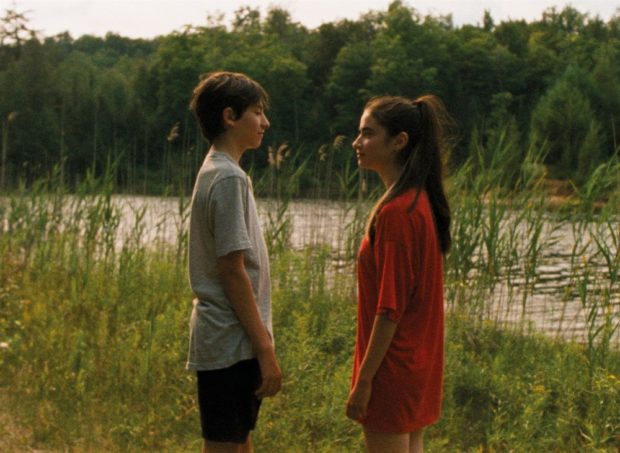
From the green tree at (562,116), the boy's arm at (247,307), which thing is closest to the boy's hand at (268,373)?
the boy's arm at (247,307)

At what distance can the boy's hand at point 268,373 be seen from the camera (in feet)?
7.79

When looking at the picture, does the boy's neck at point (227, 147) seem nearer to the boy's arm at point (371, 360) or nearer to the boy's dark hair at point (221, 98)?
the boy's dark hair at point (221, 98)

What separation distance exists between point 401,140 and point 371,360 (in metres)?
0.54

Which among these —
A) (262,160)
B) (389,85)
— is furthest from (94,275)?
(389,85)

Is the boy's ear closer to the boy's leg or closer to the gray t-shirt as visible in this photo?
the gray t-shirt

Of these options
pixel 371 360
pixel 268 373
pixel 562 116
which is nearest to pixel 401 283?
pixel 371 360

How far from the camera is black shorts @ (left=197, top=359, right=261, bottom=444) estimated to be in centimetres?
240

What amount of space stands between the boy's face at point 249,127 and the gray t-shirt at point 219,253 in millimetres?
67

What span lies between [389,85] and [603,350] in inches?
1842

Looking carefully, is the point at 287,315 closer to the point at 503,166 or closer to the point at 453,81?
→ the point at 503,166

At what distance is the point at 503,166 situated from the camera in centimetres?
644

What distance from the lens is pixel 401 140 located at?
2377 millimetres

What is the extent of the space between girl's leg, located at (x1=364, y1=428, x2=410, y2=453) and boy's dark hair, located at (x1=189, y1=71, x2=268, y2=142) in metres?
0.83

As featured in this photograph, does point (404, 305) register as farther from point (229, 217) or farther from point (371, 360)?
point (229, 217)
